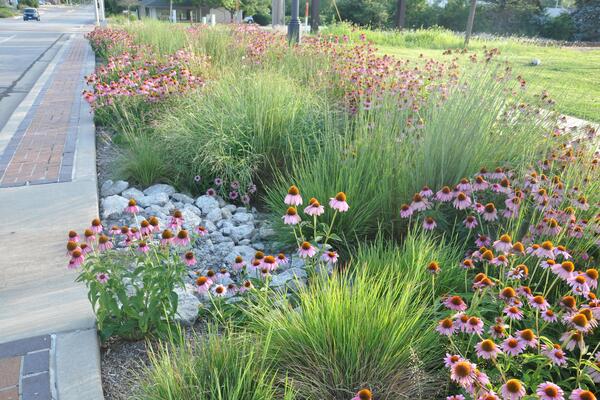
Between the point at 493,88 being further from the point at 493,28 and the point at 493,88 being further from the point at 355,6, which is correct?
the point at 493,28

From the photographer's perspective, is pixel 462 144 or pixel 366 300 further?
pixel 462 144

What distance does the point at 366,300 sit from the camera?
2.01 meters

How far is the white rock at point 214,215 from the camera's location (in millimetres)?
3959

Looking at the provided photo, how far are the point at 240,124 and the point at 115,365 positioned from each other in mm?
2639

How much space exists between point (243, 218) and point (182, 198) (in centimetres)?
70

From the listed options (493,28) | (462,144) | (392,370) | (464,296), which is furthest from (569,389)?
(493,28)

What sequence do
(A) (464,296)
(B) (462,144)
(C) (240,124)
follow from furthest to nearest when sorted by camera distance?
(C) (240,124) < (B) (462,144) < (A) (464,296)

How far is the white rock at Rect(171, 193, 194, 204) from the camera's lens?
4.29 m

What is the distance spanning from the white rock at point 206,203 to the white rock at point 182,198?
0.34 feet

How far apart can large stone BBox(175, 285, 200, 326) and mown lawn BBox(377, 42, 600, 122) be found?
3.39m

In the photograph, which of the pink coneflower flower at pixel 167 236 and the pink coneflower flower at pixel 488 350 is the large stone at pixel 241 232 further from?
the pink coneflower flower at pixel 488 350

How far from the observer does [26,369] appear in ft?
7.27

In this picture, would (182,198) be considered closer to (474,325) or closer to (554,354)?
(474,325)

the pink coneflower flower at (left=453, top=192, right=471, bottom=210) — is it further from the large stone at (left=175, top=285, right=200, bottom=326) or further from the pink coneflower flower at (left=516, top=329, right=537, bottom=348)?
the large stone at (left=175, top=285, right=200, bottom=326)
